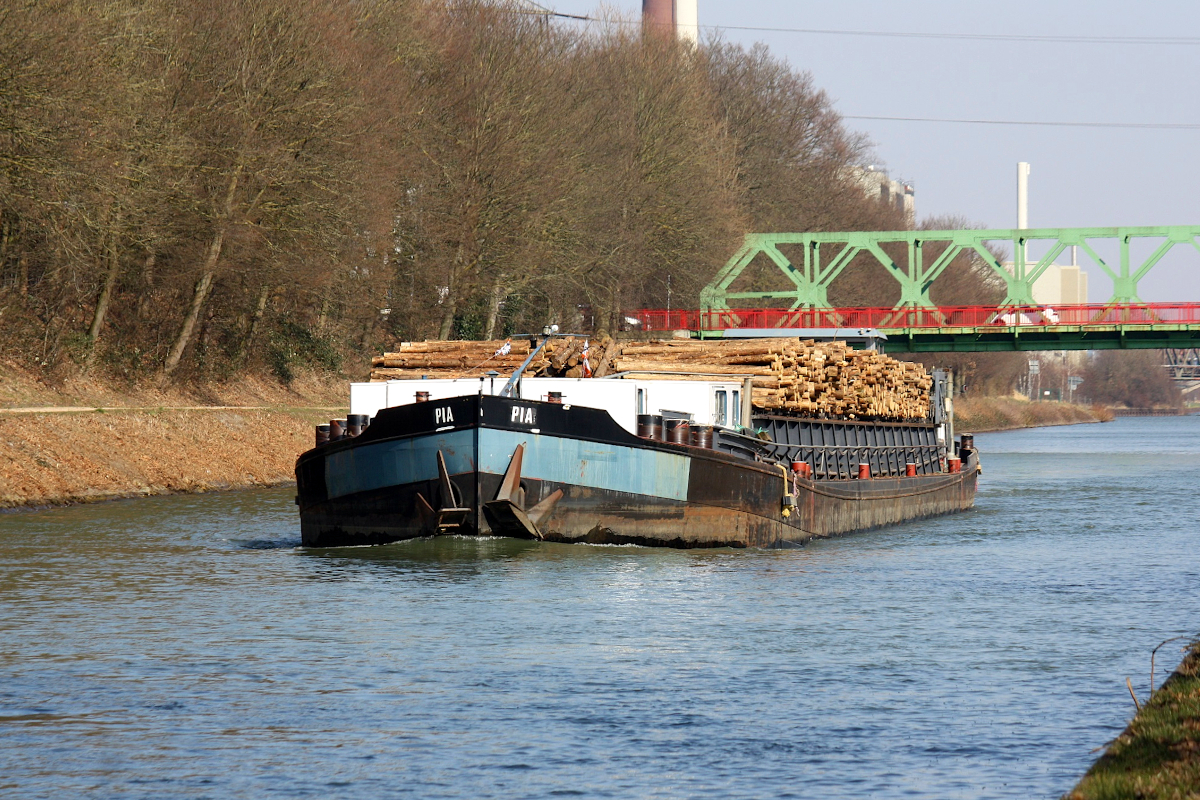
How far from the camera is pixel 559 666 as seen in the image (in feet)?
49.5

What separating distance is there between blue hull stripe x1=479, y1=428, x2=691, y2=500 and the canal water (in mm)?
1092

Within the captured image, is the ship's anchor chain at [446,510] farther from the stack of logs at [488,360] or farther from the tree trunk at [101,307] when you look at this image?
the tree trunk at [101,307]

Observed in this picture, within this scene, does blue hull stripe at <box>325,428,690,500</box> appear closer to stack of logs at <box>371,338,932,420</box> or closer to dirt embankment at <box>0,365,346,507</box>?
stack of logs at <box>371,338,932,420</box>

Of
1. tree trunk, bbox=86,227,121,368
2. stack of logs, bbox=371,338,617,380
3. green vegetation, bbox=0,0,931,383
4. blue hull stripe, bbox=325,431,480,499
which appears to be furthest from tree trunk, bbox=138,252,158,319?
blue hull stripe, bbox=325,431,480,499

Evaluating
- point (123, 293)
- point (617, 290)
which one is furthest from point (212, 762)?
point (617, 290)

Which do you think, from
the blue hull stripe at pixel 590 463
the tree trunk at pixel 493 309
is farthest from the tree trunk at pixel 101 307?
the blue hull stripe at pixel 590 463

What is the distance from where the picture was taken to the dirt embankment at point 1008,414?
11281cm

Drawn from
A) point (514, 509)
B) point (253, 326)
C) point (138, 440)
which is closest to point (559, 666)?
point (514, 509)

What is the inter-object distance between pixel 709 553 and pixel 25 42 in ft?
57.2

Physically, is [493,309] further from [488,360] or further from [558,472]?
[558,472]

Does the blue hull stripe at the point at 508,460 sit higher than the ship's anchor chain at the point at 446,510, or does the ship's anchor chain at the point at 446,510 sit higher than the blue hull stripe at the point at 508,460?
the blue hull stripe at the point at 508,460

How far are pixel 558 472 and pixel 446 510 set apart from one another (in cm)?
181

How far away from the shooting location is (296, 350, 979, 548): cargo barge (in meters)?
23.8

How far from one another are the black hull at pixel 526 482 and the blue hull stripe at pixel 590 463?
15mm
